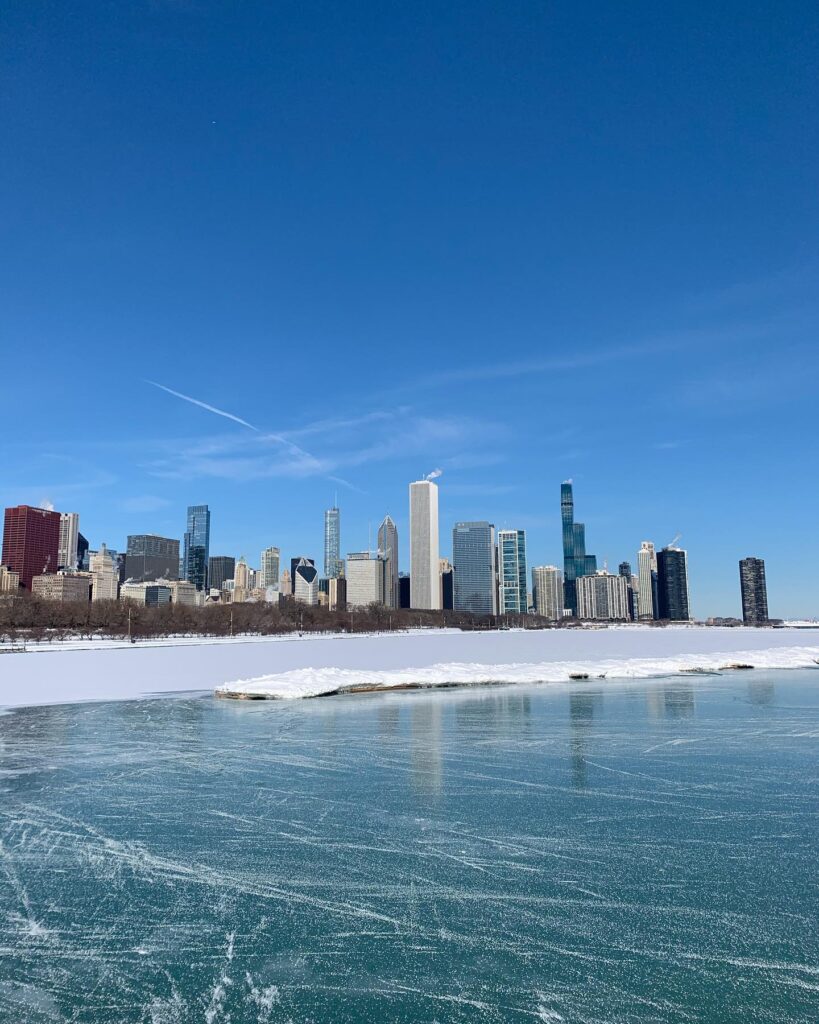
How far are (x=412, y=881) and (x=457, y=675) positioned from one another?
1691 centimetres

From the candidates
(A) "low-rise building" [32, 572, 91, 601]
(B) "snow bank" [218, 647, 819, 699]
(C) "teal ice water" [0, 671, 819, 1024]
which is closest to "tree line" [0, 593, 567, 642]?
(A) "low-rise building" [32, 572, 91, 601]

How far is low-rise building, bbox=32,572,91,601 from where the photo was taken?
169875mm

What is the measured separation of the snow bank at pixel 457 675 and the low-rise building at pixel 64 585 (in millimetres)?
159550

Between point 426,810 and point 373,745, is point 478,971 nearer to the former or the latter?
point 426,810

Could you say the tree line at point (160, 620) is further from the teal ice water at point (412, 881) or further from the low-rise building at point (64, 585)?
the teal ice water at point (412, 881)

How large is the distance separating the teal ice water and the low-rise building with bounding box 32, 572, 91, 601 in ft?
562

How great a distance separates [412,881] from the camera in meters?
6.03

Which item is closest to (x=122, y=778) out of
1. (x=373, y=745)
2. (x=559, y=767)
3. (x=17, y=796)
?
(x=17, y=796)

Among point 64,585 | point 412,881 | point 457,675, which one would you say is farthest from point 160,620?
point 412,881

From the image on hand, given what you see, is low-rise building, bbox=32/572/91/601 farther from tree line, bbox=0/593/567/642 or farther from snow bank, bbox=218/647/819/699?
snow bank, bbox=218/647/819/699

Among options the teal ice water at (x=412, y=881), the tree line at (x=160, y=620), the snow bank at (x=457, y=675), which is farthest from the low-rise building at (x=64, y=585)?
the teal ice water at (x=412, y=881)

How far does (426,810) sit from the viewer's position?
8.05 metres

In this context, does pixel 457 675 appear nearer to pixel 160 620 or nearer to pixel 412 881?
pixel 412 881

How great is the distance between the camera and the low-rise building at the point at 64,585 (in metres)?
170
